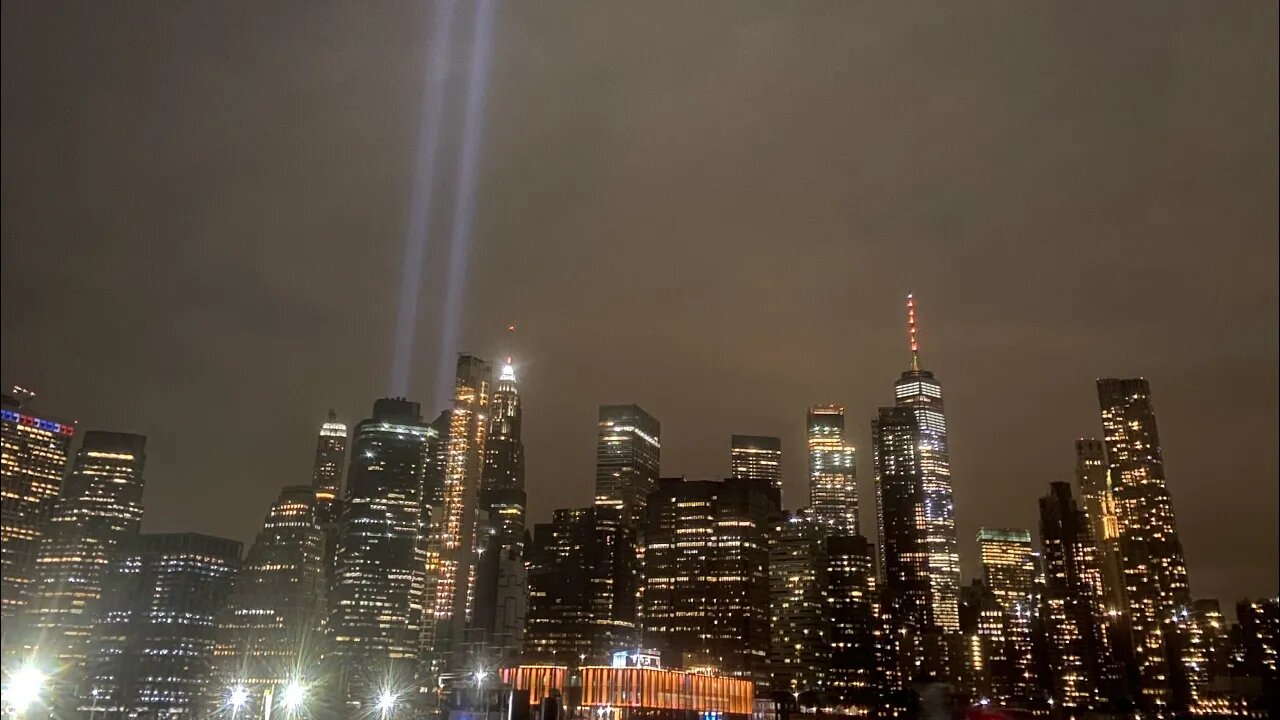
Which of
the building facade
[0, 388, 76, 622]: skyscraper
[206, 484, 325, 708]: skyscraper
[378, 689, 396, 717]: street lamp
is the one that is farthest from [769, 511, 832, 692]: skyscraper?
[0, 388, 76, 622]: skyscraper

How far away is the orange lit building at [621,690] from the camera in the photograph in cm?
6594

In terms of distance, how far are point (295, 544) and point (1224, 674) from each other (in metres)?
143

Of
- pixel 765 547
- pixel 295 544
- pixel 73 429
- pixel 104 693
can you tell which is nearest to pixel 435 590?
pixel 295 544

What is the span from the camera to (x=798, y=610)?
553 feet

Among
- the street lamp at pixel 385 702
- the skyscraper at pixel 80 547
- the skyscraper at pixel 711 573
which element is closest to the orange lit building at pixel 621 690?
the street lamp at pixel 385 702

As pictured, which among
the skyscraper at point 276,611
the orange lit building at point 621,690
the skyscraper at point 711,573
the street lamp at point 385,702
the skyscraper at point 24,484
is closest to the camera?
the skyscraper at point 24,484

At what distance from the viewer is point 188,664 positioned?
313 ft

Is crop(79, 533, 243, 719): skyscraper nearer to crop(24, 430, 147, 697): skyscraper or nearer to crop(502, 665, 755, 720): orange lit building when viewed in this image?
crop(24, 430, 147, 697): skyscraper

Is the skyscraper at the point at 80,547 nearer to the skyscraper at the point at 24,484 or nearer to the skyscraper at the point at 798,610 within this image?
the skyscraper at the point at 24,484

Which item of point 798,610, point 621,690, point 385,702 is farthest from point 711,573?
point 385,702

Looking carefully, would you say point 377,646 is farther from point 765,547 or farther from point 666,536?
point 765,547

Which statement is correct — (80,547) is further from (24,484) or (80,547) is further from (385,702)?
(24,484)

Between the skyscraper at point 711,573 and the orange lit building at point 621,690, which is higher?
the skyscraper at point 711,573

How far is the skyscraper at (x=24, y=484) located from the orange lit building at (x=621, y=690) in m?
39.5
